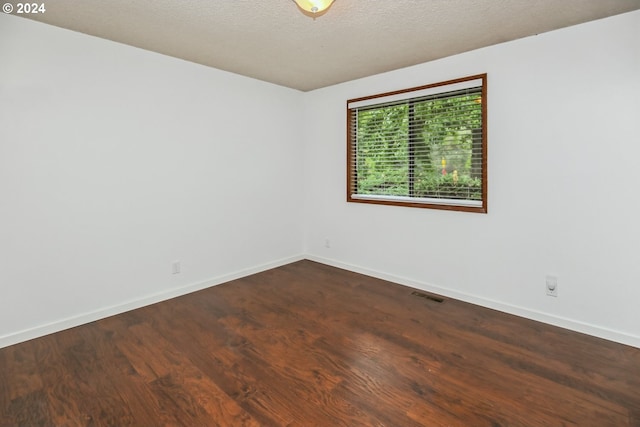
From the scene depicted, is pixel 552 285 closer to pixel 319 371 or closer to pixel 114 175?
pixel 319 371

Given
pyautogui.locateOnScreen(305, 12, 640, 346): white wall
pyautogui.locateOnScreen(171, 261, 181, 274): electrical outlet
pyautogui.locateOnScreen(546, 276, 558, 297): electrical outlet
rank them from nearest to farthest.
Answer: pyautogui.locateOnScreen(305, 12, 640, 346): white wall
pyautogui.locateOnScreen(546, 276, 558, 297): electrical outlet
pyautogui.locateOnScreen(171, 261, 181, 274): electrical outlet

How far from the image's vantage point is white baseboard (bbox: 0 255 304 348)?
8.09ft

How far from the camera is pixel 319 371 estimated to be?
2.10 metres

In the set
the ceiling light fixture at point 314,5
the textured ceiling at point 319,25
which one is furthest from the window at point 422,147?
the ceiling light fixture at point 314,5

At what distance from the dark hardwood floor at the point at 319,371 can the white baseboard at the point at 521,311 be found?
0.30 ft

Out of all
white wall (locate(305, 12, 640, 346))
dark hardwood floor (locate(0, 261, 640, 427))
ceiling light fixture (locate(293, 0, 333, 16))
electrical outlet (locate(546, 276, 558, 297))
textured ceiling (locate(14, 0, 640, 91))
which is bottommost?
dark hardwood floor (locate(0, 261, 640, 427))

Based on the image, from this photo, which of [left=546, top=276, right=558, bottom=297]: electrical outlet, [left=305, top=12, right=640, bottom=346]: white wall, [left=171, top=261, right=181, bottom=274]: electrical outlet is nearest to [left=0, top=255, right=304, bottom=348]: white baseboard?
[left=171, top=261, right=181, bottom=274]: electrical outlet

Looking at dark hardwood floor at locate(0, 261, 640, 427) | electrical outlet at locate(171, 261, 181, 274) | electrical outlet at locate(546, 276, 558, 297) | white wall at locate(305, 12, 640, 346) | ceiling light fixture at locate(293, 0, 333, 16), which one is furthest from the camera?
electrical outlet at locate(171, 261, 181, 274)

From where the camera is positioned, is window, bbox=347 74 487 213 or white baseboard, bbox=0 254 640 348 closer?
white baseboard, bbox=0 254 640 348

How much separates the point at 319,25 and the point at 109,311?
299 cm

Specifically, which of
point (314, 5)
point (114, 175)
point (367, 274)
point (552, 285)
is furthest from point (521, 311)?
point (114, 175)

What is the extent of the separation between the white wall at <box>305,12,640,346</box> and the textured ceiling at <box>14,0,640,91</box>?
0.66 ft

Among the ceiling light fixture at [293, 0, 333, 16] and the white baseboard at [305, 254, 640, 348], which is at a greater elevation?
the ceiling light fixture at [293, 0, 333, 16]

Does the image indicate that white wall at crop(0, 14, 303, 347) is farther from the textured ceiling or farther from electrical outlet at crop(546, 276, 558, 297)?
electrical outlet at crop(546, 276, 558, 297)
